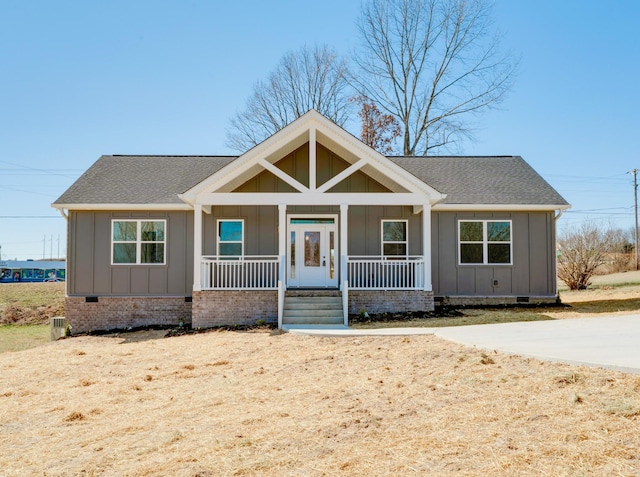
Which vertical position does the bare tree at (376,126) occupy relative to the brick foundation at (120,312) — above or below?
above

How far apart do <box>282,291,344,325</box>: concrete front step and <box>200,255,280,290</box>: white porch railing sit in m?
0.66

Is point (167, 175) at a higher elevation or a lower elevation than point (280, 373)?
higher

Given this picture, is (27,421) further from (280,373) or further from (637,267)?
(637,267)

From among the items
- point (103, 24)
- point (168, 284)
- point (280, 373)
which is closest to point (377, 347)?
point (280, 373)

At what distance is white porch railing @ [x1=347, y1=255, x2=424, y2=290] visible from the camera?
14.3 m

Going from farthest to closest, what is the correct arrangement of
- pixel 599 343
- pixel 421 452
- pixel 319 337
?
pixel 319 337 → pixel 599 343 → pixel 421 452

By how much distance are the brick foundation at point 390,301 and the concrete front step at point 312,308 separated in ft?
1.62

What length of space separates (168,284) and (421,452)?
485 inches

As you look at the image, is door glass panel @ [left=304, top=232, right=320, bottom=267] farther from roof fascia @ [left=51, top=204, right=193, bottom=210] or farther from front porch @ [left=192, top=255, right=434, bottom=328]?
roof fascia @ [left=51, top=204, right=193, bottom=210]

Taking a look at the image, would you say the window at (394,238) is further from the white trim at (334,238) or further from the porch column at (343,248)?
the porch column at (343,248)

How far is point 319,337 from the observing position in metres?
11.0

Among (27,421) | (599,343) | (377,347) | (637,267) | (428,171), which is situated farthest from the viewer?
(637,267)

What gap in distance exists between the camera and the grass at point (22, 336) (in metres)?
14.4

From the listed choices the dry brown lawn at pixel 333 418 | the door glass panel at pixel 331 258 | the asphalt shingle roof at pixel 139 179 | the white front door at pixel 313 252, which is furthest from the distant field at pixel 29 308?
the dry brown lawn at pixel 333 418
